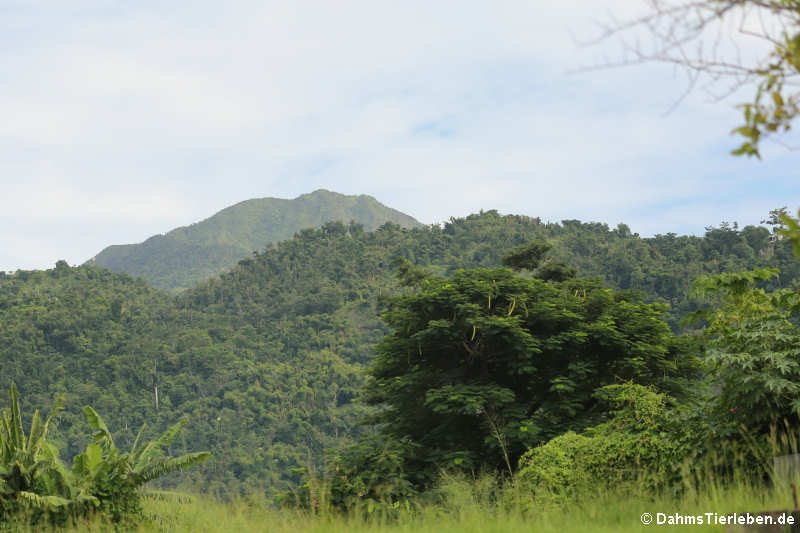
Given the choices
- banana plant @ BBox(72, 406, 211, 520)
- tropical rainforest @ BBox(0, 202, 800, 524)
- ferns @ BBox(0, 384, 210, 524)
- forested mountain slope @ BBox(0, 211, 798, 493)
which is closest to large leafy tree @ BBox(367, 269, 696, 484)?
tropical rainforest @ BBox(0, 202, 800, 524)

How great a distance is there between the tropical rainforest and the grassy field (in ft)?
2.37

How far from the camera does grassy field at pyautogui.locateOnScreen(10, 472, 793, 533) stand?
6.54 metres

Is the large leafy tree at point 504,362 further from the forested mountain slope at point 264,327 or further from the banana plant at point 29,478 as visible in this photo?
the forested mountain slope at point 264,327

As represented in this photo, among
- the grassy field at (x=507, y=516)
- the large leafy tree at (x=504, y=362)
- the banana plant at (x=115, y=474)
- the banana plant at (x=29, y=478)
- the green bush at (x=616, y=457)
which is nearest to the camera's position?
the grassy field at (x=507, y=516)

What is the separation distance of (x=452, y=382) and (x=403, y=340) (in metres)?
1.58

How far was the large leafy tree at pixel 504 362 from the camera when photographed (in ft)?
56.2

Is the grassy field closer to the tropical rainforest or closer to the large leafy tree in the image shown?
the tropical rainforest

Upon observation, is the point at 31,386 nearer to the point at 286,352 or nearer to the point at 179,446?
the point at 179,446

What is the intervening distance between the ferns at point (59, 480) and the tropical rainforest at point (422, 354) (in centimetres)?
100

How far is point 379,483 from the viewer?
14516 millimetres

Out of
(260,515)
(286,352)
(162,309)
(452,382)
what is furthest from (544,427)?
(162,309)

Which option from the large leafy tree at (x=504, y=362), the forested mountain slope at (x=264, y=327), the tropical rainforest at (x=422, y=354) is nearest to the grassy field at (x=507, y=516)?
the tropical rainforest at (x=422, y=354)

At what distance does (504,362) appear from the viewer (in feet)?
61.7

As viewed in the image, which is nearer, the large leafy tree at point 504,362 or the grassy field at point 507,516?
the grassy field at point 507,516
